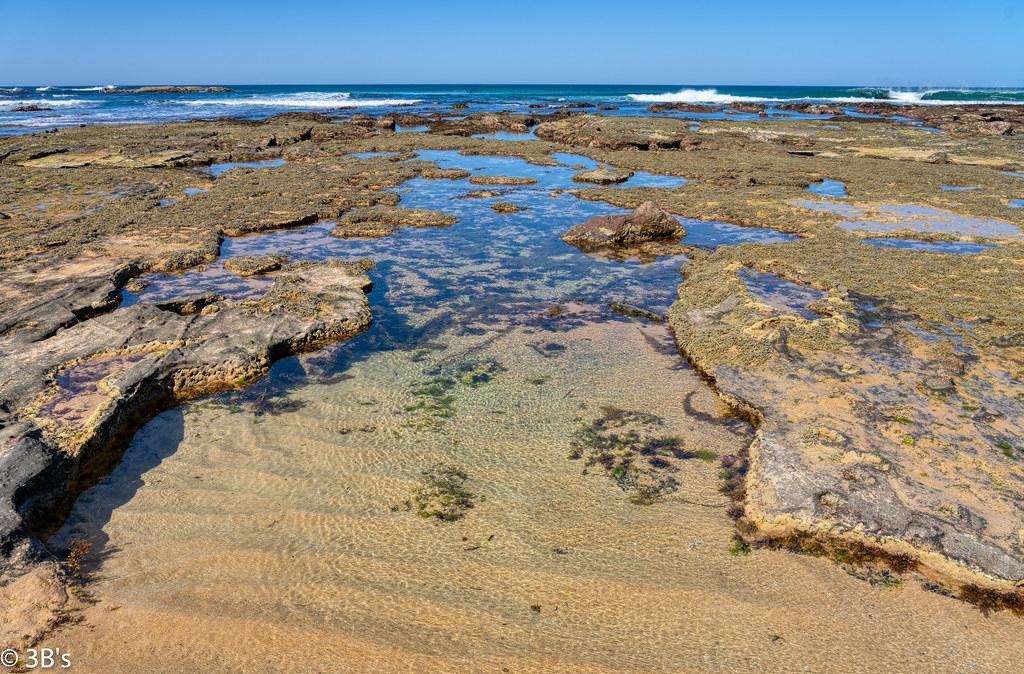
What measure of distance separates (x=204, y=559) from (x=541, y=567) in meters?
2.37

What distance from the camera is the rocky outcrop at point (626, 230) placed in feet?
39.7

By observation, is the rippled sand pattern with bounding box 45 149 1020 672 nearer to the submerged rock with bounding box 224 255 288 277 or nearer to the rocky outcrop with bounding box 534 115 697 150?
the submerged rock with bounding box 224 255 288 277

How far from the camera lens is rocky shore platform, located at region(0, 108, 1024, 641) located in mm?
4145

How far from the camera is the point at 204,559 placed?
396 centimetres

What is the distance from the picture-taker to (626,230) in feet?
40.0

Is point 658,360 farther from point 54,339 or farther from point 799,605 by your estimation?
point 54,339

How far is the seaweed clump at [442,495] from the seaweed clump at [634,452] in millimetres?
1088

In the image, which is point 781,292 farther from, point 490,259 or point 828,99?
point 828,99

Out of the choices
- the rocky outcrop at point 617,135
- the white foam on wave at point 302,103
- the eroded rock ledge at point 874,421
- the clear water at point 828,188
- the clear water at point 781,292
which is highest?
the white foam on wave at point 302,103

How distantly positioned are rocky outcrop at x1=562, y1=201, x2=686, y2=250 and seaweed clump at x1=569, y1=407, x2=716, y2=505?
6.79 meters

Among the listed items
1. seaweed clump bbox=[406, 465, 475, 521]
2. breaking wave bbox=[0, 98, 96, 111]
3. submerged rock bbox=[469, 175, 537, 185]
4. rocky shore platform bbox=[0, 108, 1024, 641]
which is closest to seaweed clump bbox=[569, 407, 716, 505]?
rocky shore platform bbox=[0, 108, 1024, 641]

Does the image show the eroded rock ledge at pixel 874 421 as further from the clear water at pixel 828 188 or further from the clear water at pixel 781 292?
the clear water at pixel 828 188

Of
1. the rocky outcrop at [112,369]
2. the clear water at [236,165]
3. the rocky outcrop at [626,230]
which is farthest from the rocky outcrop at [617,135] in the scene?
the rocky outcrop at [112,369]

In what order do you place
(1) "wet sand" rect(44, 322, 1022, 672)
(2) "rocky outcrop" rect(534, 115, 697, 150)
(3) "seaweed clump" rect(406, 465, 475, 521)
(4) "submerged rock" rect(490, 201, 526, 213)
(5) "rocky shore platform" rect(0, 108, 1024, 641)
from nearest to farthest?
(1) "wet sand" rect(44, 322, 1022, 672), (5) "rocky shore platform" rect(0, 108, 1024, 641), (3) "seaweed clump" rect(406, 465, 475, 521), (4) "submerged rock" rect(490, 201, 526, 213), (2) "rocky outcrop" rect(534, 115, 697, 150)
